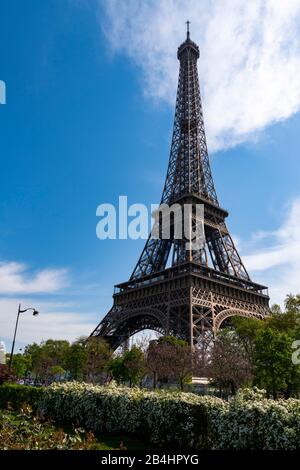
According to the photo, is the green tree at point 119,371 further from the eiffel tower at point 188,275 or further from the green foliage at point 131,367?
the eiffel tower at point 188,275

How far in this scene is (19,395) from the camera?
21938 mm

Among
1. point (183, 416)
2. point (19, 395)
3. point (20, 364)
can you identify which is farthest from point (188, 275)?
point (20, 364)

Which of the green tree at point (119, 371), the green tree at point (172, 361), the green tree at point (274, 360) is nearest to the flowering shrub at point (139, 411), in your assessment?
the green tree at point (274, 360)

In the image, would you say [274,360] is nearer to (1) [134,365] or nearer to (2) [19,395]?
(2) [19,395]

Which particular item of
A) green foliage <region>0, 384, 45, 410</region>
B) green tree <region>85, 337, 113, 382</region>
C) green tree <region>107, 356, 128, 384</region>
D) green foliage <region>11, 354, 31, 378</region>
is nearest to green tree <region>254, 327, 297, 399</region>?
green foliage <region>0, 384, 45, 410</region>

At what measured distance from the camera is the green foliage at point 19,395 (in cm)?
2094

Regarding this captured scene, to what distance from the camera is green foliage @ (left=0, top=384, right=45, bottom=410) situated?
2094 centimetres

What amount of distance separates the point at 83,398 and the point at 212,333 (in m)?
27.6

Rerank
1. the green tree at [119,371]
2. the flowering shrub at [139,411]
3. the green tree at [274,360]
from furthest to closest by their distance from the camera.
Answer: the green tree at [119,371]
the green tree at [274,360]
the flowering shrub at [139,411]

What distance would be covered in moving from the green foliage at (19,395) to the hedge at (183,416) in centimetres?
206

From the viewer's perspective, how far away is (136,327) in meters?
57.2

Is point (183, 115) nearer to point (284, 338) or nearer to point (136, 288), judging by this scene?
point (136, 288)
